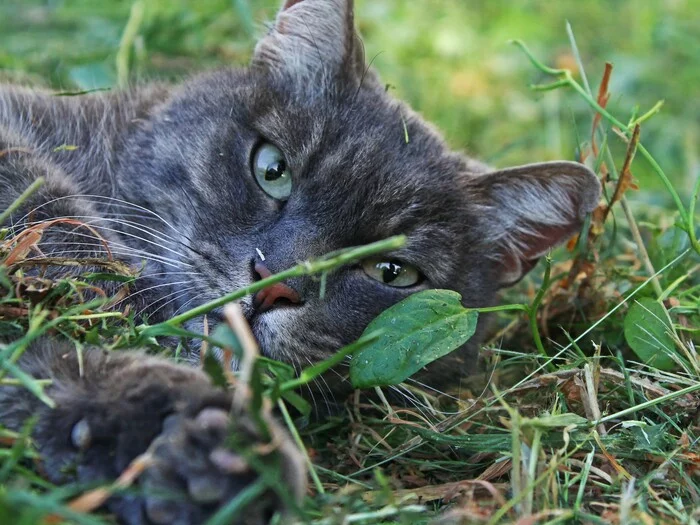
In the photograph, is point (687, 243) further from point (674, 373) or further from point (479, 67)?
point (479, 67)

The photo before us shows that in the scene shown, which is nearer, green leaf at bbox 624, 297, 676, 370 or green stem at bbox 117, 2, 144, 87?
green leaf at bbox 624, 297, 676, 370

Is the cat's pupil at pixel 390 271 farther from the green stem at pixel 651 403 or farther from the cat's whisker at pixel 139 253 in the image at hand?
the green stem at pixel 651 403

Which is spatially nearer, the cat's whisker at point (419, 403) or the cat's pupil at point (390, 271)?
the cat's whisker at point (419, 403)

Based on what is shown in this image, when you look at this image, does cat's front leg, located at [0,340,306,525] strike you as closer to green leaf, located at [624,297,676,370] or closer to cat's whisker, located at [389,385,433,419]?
cat's whisker, located at [389,385,433,419]

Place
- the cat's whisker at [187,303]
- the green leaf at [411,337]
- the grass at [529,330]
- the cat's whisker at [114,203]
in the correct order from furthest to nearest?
1. the cat's whisker at [114,203]
2. the cat's whisker at [187,303]
3. the green leaf at [411,337]
4. the grass at [529,330]

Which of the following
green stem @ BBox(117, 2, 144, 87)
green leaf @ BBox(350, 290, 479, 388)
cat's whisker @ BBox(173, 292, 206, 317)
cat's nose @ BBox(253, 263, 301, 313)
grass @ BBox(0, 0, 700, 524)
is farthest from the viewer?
green stem @ BBox(117, 2, 144, 87)

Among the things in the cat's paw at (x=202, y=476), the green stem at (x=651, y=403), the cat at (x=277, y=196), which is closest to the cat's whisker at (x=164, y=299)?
the cat at (x=277, y=196)

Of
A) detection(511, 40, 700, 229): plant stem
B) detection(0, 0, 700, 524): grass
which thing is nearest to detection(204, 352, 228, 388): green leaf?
detection(0, 0, 700, 524): grass
